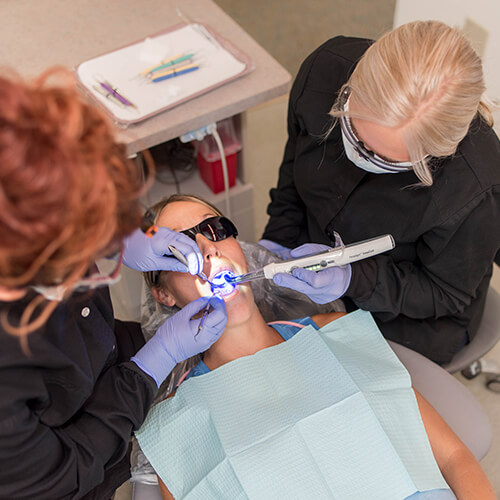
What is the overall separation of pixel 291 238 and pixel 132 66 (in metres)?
0.72

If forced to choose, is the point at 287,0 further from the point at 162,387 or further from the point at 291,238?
the point at 162,387

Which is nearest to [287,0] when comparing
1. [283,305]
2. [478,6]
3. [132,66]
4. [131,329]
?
[478,6]

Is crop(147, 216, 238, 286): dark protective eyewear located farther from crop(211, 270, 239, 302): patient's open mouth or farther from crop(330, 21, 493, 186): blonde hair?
crop(330, 21, 493, 186): blonde hair

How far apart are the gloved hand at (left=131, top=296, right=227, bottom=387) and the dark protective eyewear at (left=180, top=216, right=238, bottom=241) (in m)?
0.20

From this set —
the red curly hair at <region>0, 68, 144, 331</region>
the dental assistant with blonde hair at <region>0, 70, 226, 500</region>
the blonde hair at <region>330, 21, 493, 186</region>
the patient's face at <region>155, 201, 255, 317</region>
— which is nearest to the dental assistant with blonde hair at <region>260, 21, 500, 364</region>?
the blonde hair at <region>330, 21, 493, 186</region>

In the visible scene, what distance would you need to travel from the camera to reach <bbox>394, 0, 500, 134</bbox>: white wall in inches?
65.2

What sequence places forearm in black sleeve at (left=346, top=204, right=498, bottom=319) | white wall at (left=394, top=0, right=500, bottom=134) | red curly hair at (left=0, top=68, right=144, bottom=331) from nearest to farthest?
red curly hair at (left=0, top=68, right=144, bottom=331), forearm in black sleeve at (left=346, top=204, right=498, bottom=319), white wall at (left=394, top=0, right=500, bottom=134)

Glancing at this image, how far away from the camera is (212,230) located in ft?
4.53

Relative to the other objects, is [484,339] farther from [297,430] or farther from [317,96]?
[317,96]

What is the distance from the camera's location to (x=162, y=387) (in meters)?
1.48

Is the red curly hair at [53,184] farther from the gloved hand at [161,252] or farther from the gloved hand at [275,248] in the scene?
the gloved hand at [275,248]

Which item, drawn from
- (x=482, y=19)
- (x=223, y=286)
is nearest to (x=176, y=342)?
(x=223, y=286)

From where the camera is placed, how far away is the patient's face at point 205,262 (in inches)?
53.3

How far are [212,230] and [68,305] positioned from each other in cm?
42
